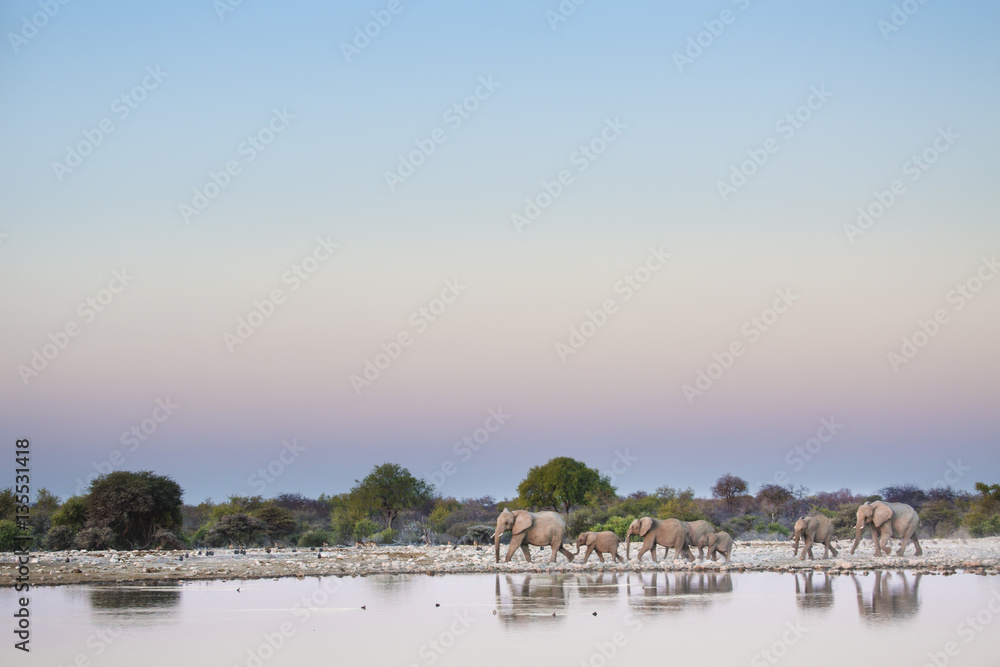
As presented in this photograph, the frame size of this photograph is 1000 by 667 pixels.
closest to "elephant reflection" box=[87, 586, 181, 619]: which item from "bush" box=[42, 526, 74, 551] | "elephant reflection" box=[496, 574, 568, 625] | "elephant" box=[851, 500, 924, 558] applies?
"elephant reflection" box=[496, 574, 568, 625]

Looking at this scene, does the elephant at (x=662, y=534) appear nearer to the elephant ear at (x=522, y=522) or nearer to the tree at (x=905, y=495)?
the elephant ear at (x=522, y=522)

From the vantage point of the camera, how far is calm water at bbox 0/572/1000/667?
14789 millimetres

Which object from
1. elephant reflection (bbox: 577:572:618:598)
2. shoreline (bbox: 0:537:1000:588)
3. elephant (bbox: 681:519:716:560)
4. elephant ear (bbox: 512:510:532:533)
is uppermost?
elephant ear (bbox: 512:510:532:533)

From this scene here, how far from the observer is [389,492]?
54500mm

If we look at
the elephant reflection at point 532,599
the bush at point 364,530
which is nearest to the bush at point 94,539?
the bush at point 364,530

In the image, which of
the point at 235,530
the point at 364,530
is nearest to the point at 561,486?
the point at 364,530

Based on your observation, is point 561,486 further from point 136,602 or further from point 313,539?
point 136,602

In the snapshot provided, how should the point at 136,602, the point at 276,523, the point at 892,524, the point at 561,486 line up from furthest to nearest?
the point at 561,486
the point at 276,523
the point at 892,524
the point at 136,602

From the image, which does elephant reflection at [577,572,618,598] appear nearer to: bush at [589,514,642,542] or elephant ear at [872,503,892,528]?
elephant ear at [872,503,892,528]

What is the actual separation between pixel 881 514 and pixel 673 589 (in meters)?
10.0

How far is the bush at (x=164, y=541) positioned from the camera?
3609 centimetres

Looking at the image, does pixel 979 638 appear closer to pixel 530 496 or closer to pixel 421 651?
pixel 421 651

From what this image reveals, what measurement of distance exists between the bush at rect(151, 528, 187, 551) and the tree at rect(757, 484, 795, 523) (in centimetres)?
3218

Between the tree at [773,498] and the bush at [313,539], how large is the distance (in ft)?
85.5
